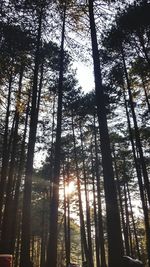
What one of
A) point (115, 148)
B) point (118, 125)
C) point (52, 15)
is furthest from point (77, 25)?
point (115, 148)

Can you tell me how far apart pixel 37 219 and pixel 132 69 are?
24514 mm

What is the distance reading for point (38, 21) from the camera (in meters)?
14.3

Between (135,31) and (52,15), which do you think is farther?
(135,31)

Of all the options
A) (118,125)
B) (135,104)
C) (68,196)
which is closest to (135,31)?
(135,104)

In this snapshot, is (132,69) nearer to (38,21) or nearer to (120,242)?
(38,21)

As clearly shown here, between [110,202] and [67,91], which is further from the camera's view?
Answer: [67,91]

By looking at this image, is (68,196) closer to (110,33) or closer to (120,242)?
(110,33)

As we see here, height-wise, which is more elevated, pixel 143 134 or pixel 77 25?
pixel 77 25

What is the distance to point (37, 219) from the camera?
34250 mm

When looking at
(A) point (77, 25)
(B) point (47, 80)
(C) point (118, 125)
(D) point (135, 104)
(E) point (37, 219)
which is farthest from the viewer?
(E) point (37, 219)

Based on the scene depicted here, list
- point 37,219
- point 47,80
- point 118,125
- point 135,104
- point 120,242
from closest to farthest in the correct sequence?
point 120,242 → point 47,80 → point 135,104 → point 118,125 → point 37,219

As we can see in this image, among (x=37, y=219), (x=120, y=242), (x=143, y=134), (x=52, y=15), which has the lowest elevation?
(x=120, y=242)

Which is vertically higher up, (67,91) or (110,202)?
(67,91)

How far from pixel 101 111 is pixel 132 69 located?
786 cm
